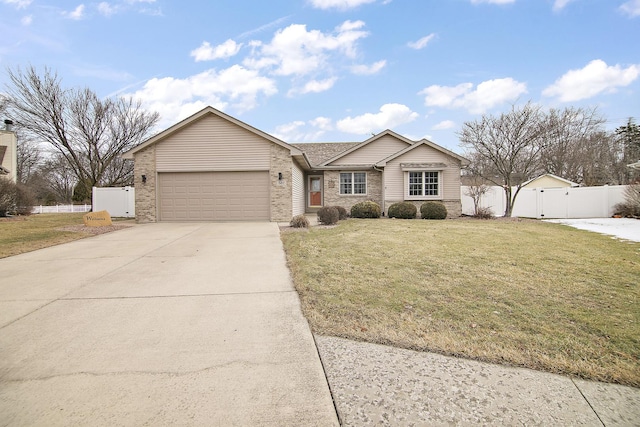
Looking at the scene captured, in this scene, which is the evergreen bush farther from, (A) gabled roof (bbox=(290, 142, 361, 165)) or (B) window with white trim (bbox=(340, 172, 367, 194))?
(A) gabled roof (bbox=(290, 142, 361, 165))

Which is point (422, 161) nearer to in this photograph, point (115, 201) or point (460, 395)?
point (460, 395)

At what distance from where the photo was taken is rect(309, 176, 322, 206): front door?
2152cm

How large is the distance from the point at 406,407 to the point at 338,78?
18.9m

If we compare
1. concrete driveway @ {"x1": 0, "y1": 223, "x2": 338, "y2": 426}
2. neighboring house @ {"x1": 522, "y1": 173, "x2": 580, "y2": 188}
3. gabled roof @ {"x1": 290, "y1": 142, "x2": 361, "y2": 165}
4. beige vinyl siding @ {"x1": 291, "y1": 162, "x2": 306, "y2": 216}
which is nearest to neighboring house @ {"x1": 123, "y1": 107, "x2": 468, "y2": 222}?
beige vinyl siding @ {"x1": 291, "y1": 162, "x2": 306, "y2": 216}

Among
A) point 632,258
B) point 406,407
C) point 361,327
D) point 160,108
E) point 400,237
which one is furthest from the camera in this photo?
point 160,108

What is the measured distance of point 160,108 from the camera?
28.7 m

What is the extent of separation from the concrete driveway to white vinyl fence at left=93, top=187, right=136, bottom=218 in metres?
15.5

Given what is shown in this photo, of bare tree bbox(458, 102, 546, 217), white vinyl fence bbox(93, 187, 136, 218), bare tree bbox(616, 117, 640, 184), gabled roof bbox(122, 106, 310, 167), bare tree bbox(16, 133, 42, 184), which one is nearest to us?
gabled roof bbox(122, 106, 310, 167)

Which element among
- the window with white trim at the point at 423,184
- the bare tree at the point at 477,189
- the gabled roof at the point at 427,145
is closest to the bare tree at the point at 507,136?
the bare tree at the point at 477,189

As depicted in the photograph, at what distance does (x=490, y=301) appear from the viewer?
4164 mm

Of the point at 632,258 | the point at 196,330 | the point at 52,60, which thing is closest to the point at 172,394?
the point at 196,330

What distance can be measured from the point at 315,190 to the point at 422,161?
7078 mm

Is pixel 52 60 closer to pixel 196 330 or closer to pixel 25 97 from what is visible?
pixel 25 97

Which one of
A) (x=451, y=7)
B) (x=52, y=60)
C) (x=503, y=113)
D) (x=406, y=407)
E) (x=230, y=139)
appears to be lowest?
(x=406, y=407)
